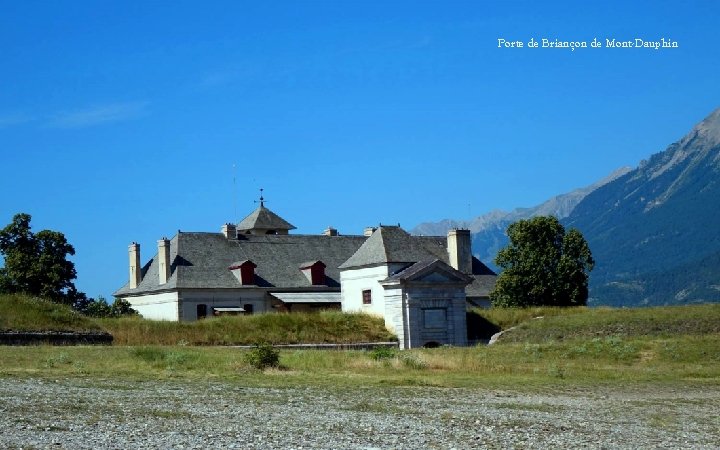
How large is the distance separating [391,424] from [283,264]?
207ft

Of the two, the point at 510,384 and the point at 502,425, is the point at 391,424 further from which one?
the point at 510,384

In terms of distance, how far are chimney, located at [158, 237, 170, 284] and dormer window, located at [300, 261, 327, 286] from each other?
35.1ft

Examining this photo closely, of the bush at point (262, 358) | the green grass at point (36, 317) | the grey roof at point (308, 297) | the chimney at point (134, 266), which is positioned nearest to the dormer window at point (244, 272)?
the grey roof at point (308, 297)

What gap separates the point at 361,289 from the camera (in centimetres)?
6944

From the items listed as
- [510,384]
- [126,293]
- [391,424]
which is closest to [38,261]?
[126,293]

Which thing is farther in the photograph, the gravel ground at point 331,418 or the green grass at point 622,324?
the green grass at point 622,324

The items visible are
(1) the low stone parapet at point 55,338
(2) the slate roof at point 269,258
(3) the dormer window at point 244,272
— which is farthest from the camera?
(3) the dormer window at point 244,272

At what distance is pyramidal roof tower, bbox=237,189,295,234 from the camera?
299 ft

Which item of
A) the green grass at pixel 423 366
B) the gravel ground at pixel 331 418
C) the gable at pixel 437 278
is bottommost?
the gravel ground at pixel 331 418

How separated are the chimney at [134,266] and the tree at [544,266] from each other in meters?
28.4

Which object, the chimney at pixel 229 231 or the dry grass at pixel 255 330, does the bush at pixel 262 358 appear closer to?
the dry grass at pixel 255 330

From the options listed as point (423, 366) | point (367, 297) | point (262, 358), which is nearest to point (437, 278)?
point (367, 297)

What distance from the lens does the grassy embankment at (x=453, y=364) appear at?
2972cm

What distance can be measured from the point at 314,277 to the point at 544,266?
1992 centimetres
